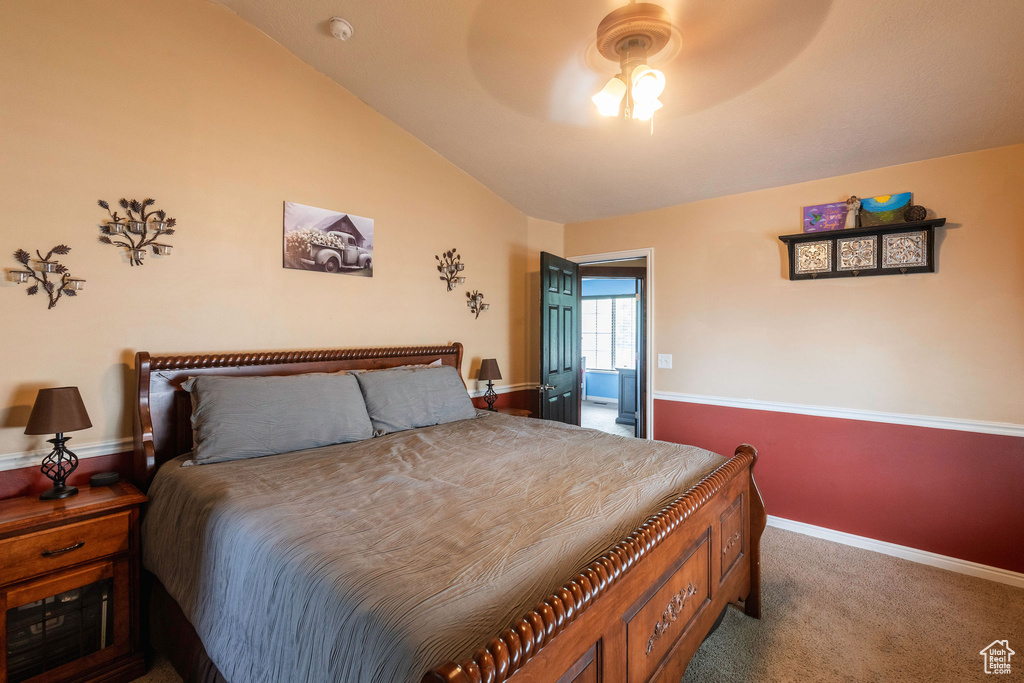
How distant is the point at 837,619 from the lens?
2152 millimetres

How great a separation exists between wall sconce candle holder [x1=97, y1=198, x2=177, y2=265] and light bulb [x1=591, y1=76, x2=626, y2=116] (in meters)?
2.19

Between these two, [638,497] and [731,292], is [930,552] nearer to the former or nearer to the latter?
[731,292]

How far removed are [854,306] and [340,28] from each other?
357cm

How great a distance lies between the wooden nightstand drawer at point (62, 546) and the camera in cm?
155

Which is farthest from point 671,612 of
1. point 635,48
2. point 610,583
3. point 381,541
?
point 635,48

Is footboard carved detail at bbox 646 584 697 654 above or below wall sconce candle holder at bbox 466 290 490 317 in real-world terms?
below

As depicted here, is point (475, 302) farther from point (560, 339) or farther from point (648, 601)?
point (648, 601)

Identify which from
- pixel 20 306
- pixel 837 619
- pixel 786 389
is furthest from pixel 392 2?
pixel 837 619

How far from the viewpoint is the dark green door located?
12.6 ft

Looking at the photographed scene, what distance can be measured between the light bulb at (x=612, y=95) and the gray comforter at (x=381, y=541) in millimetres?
1568

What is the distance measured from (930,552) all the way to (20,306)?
4.97m

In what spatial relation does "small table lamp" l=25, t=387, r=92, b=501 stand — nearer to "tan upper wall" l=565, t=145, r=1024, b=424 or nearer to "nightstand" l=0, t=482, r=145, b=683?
"nightstand" l=0, t=482, r=145, b=683

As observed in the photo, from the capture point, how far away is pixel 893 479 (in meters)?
2.80

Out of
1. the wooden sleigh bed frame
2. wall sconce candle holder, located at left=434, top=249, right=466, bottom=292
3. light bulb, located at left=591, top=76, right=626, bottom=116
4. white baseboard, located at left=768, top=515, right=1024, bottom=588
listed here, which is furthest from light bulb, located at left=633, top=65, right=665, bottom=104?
white baseboard, located at left=768, top=515, right=1024, bottom=588
